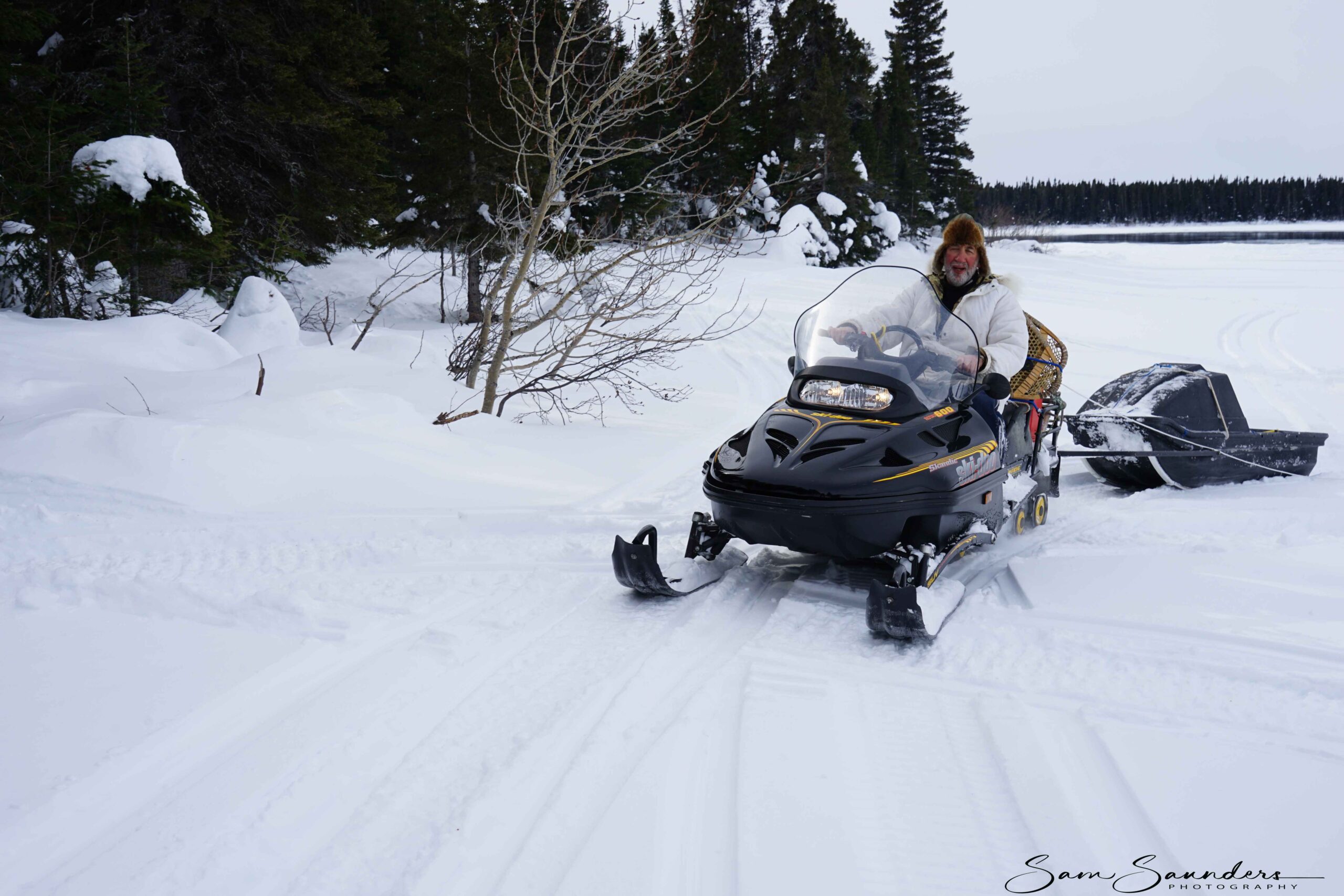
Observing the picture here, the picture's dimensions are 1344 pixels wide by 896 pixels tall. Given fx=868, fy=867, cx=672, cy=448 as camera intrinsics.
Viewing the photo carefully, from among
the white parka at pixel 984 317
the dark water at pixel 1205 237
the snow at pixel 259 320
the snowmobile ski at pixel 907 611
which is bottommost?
the snowmobile ski at pixel 907 611

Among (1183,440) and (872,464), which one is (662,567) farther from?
(1183,440)

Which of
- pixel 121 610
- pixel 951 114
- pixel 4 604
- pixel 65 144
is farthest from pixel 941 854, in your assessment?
pixel 951 114

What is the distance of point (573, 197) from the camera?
666 cm

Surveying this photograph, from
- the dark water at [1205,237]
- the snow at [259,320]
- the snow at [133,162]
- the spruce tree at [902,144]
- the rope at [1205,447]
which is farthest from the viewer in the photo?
the dark water at [1205,237]

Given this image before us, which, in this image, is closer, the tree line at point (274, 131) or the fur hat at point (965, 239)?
the fur hat at point (965, 239)

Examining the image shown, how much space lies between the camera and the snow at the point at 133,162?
7480mm

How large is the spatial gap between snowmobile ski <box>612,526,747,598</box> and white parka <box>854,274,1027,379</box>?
1.22m

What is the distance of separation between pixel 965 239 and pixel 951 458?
1.54 metres

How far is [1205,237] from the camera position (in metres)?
41.8

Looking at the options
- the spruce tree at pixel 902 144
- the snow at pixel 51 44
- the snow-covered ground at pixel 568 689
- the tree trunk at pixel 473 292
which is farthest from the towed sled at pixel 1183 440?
the spruce tree at pixel 902 144

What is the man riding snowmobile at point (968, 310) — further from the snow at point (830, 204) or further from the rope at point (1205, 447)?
the snow at point (830, 204)

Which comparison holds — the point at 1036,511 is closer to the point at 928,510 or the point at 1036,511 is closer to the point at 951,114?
the point at 928,510

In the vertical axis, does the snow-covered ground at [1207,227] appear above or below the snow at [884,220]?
above

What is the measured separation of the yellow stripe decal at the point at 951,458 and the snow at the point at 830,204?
25.4 metres
